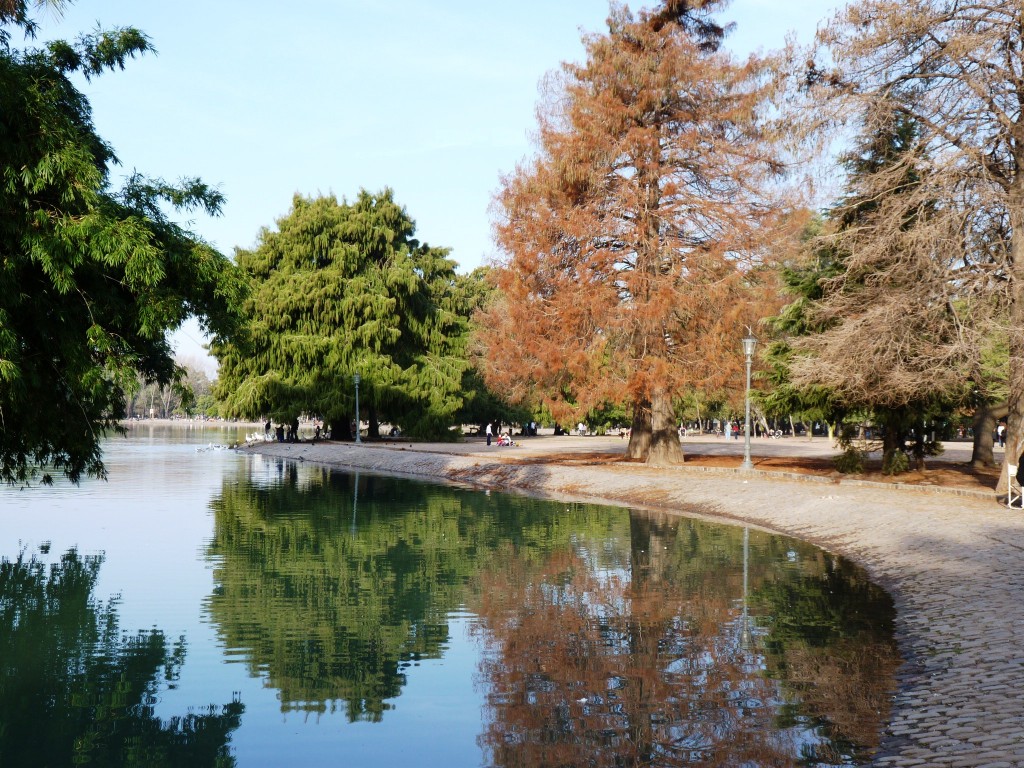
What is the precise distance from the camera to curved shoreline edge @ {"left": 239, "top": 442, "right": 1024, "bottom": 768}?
7.50m

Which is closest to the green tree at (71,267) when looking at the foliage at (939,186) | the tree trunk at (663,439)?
the foliage at (939,186)

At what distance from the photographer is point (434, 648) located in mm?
10844

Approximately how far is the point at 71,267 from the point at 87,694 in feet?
16.5

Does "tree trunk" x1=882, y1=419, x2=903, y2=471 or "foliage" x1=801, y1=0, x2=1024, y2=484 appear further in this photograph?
"tree trunk" x1=882, y1=419, x2=903, y2=471

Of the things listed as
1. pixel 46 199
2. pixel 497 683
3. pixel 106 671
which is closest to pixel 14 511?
pixel 46 199

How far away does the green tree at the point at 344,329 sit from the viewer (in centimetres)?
5638

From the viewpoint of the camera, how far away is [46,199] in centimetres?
1245

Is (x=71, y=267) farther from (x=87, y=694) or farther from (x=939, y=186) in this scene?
(x=939, y=186)

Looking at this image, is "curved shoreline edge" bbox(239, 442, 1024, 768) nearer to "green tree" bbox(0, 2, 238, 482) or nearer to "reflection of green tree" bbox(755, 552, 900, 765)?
"reflection of green tree" bbox(755, 552, 900, 765)

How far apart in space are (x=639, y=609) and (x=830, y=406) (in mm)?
18607

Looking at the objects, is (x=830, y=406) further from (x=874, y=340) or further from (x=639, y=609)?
(x=639, y=609)

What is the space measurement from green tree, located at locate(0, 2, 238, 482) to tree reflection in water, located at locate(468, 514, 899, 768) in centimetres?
566

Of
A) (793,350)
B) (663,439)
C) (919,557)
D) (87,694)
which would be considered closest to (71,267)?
(87,694)

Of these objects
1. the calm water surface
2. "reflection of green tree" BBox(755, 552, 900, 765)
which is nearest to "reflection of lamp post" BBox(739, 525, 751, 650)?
the calm water surface
